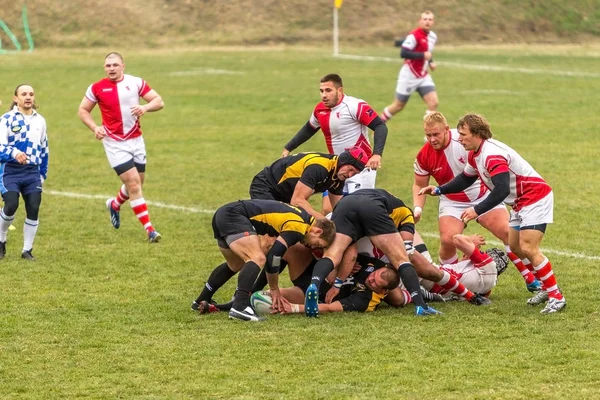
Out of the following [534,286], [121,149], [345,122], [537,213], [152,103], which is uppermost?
[537,213]

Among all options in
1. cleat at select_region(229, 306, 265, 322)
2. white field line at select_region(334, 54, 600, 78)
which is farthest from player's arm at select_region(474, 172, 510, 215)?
white field line at select_region(334, 54, 600, 78)

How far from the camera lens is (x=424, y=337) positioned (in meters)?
9.67

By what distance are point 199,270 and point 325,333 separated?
10.9 feet

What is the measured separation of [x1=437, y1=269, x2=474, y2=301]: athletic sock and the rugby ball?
1.71 meters

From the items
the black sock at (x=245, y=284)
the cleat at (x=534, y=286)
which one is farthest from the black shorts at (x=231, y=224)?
the cleat at (x=534, y=286)

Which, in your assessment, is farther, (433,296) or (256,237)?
(433,296)

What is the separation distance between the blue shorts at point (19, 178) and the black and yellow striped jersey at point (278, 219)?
3.73 meters

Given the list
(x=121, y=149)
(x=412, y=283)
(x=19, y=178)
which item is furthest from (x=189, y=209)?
(x=412, y=283)

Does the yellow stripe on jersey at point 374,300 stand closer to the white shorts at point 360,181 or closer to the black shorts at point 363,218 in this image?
the black shorts at point 363,218

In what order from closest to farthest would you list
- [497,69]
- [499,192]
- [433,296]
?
1. [499,192]
2. [433,296]
3. [497,69]

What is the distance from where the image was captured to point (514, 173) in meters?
10.6

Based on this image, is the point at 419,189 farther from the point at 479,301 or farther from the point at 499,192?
the point at 499,192

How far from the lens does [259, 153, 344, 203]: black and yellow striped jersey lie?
38.1 ft

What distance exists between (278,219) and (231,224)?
454 mm
